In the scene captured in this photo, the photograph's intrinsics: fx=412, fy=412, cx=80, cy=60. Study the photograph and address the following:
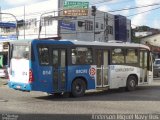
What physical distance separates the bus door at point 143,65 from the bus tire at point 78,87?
16.1 feet

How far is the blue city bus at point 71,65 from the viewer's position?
1891 cm

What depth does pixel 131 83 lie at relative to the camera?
78.0 feet

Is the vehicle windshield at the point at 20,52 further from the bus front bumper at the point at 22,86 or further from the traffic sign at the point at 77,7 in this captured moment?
the traffic sign at the point at 77,7

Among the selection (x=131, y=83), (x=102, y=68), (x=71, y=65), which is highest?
(x=71, y=65)

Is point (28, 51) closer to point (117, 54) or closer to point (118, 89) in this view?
point (117, 54)

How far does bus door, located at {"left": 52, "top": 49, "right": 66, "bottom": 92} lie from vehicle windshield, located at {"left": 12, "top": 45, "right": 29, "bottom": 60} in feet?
4.15

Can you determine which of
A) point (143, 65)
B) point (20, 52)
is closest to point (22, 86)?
point (20, 52)

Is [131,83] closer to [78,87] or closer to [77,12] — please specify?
[78,87]

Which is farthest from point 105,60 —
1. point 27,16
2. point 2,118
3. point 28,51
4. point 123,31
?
point 123,31

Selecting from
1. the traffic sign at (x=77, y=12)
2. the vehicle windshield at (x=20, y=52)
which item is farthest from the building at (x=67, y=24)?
the vehicle windshield at (x=20, y=52)

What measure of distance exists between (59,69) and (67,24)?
41.9 metres

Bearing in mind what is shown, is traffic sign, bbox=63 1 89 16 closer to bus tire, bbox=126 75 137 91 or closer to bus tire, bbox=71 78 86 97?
bus tire, bbox=126 75 137 91

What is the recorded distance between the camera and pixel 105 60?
2192 centimetres

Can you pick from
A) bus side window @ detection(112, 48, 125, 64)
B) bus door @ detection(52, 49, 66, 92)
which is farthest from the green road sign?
bus door @ detection(52, 49, 66, 92)
